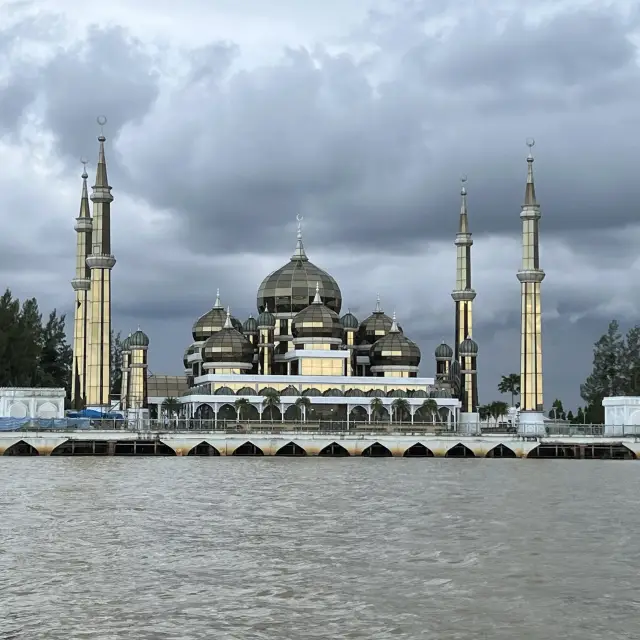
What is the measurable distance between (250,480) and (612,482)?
17539mm

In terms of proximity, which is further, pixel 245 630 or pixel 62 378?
pixel 62 378

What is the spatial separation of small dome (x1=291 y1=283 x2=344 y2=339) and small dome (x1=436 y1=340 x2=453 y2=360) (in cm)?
1849

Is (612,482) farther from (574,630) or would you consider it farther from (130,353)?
(130,353)

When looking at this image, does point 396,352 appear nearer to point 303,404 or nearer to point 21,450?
point 303,404

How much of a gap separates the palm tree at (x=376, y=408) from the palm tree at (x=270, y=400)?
27.5 feet

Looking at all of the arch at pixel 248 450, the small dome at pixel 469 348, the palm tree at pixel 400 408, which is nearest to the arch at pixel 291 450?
the arch at pixel 248 450

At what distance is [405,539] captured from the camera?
35.0 metres

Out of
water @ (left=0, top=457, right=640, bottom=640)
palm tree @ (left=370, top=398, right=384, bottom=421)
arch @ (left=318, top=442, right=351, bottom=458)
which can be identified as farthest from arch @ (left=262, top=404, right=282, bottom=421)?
water @ (left=0, top=457, right=640, bottom=640)

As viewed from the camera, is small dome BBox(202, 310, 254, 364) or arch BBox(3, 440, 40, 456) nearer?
arch BBox(3, 440, 40, 456)

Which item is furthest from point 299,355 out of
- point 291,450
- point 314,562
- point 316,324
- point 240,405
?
point 314,562

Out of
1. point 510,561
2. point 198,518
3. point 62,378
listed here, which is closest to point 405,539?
point 510,561

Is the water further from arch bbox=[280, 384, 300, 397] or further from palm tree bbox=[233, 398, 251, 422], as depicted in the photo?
arch bbox=[280, 384, 300, 397]

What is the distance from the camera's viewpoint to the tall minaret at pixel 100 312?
112 metres

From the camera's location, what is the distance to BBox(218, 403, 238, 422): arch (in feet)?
368
